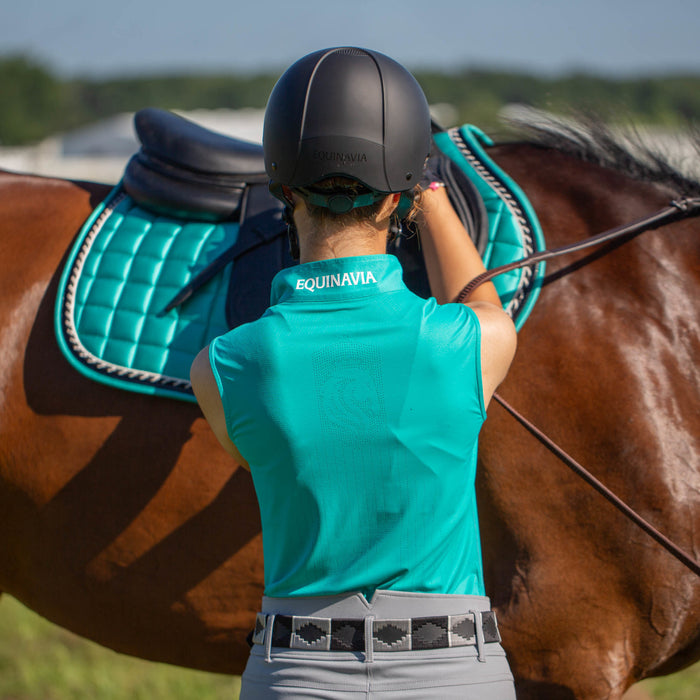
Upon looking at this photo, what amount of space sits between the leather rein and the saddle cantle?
0.29 feet

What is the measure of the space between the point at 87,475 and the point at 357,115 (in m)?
1.30

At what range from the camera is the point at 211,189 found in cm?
222

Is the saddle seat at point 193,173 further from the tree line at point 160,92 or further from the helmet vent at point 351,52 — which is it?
the tree line at point 160,92

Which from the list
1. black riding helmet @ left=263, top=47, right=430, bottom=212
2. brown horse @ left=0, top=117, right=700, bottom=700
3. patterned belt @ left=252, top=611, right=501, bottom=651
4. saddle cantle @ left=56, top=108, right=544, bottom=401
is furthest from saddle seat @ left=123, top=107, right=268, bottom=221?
patterned belt @ left=252, top=611, right=501, bottom=651

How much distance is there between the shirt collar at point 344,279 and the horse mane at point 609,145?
124cm

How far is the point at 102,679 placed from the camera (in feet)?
11.9

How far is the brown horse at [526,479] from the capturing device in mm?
1859

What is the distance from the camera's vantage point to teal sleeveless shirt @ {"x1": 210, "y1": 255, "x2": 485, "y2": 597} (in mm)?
1230

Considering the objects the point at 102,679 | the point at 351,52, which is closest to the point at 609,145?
the point at 351,52

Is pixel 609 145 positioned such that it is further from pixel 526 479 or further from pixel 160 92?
pixel 160 92

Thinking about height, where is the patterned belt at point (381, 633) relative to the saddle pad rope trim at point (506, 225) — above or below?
below

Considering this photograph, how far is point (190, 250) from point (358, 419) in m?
1.13

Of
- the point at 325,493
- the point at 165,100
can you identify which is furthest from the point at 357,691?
the point at 165,100

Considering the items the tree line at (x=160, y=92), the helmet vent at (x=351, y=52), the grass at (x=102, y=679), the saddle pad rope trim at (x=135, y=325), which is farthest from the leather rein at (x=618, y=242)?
the tree line at (x=160, y=92)
